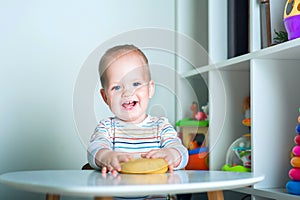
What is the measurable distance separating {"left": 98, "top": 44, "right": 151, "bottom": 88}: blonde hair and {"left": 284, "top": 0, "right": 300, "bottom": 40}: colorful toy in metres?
0.37

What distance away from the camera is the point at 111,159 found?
98 cm

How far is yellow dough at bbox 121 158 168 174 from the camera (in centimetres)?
95

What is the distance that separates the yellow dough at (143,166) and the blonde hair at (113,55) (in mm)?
210

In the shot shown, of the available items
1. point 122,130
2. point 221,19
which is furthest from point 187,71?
point 122,130

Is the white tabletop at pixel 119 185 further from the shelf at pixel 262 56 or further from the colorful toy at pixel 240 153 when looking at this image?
the colorful toy at pixel 240 153

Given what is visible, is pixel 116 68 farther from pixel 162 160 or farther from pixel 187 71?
pixel 187 71

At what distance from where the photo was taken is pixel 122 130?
3.67 feet

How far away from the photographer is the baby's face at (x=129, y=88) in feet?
3.42

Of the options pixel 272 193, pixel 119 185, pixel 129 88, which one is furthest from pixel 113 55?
pixel 272 193

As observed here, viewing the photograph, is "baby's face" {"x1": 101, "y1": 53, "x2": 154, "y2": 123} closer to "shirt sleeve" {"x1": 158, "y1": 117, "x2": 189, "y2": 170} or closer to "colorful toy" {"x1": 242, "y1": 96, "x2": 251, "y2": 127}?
"shirt sleeve" {"x1": 158, "y1": 117, "x2": 189, "y2": 170}

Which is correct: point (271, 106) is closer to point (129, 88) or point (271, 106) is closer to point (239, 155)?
point (239, 155)

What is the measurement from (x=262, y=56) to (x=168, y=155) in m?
0.41

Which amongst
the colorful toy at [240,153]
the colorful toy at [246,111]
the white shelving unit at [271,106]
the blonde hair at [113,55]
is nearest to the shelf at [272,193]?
the white shelving unit at [271,106]

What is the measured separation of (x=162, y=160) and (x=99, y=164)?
141 millimetres
